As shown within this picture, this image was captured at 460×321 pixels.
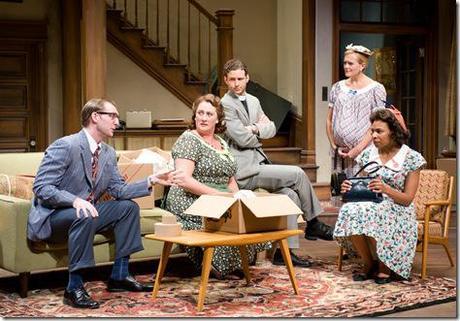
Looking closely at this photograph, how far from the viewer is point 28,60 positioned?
9.97 meters

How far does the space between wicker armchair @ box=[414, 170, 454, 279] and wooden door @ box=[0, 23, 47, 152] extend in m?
5.36

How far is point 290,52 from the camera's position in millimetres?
10250

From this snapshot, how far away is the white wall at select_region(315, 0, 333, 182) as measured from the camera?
31.3 ft

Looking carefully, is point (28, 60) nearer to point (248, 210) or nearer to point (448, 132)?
point (448, 132)

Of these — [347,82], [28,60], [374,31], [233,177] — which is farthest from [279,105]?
[233,177]

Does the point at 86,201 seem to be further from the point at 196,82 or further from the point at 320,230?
the point at 196,82

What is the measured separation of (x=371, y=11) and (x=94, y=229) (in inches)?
241

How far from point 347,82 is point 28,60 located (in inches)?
196

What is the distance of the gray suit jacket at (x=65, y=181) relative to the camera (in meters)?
4.65

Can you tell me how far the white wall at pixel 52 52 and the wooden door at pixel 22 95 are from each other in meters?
0.09

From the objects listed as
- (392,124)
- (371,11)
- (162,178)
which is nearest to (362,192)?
(392,124)

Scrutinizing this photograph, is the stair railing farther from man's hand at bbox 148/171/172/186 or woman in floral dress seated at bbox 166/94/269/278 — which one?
man's hand at bbox 148/171/172/186

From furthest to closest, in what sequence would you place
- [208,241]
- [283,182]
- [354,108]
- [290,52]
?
[290,52]
[354,108]
[283,182]
[208,241]

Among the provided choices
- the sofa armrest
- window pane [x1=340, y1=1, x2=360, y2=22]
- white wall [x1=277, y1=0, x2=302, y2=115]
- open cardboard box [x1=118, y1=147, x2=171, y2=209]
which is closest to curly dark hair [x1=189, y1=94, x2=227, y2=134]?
open cardboard box [x1=118, y1=147, x2=171, y2=209]
